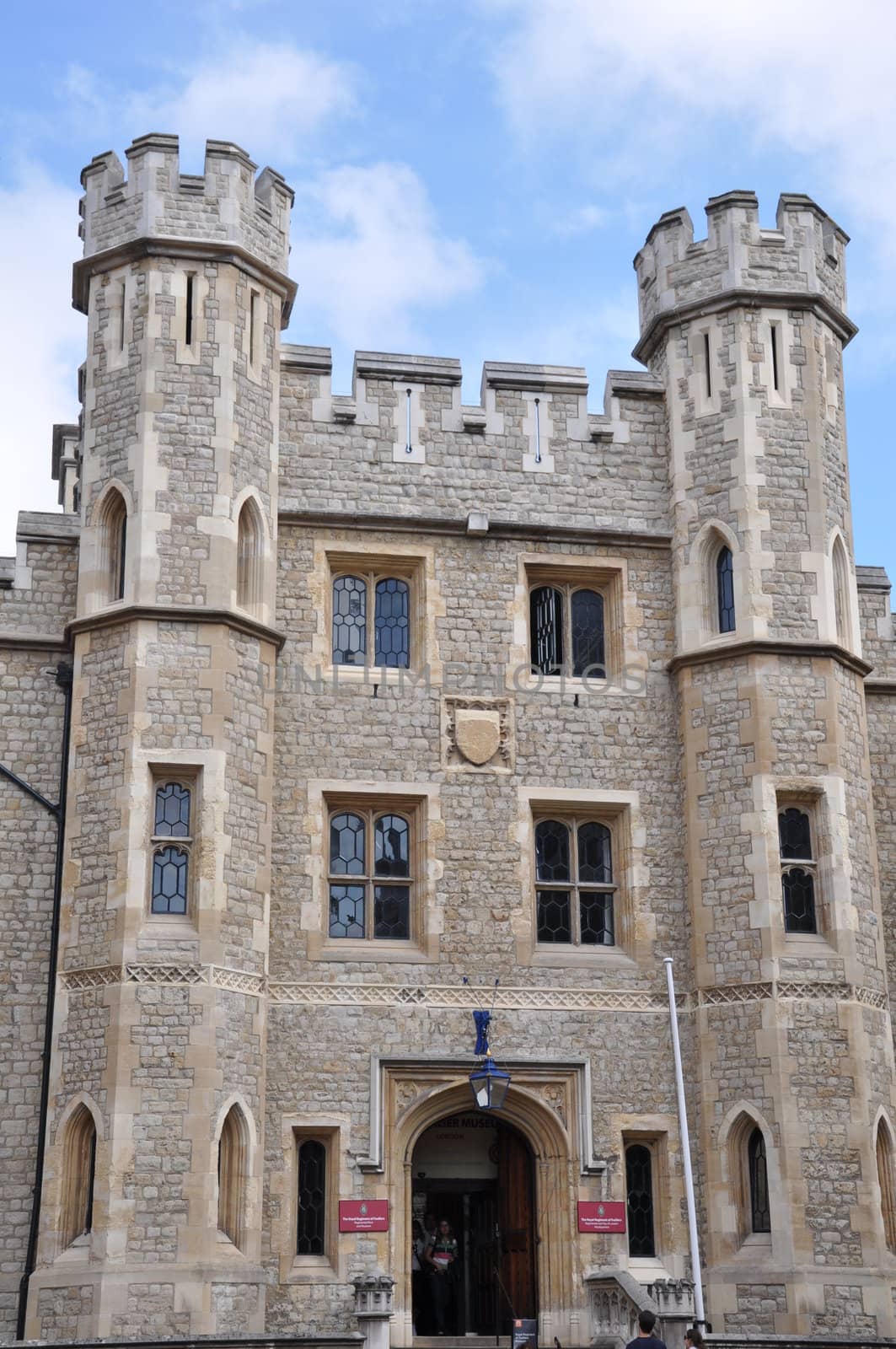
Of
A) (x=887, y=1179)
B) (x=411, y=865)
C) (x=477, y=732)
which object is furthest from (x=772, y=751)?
(x=887, y=1179)

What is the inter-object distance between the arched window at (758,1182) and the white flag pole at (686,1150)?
0.55 m

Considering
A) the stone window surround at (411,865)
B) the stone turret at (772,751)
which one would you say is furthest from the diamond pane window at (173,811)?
the stone turret at (772,751)

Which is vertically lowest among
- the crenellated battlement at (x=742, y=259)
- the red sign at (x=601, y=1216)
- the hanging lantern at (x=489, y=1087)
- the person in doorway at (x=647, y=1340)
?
the person in doorway at (x=647, y=1340)

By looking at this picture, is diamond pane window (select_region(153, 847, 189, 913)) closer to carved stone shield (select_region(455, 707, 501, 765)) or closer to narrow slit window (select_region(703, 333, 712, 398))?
carved stone shield (select_region(455, 707, 501, 765))

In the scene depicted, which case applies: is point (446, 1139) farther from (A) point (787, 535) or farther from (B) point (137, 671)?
(A) point (787, 535)

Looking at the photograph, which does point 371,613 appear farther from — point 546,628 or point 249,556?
point 546,628

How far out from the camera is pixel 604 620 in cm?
2023

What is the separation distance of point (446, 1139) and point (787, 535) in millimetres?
7099

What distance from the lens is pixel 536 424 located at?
2031 cm

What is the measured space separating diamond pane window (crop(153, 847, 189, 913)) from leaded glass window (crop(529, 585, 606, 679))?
4.39m

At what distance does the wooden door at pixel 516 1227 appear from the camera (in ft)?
59.8

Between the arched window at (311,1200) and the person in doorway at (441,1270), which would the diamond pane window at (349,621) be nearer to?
the arched window at (311,1200)

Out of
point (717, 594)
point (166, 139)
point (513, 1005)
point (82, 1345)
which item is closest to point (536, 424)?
point (717, 594)

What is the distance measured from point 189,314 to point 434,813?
5.58 meters
